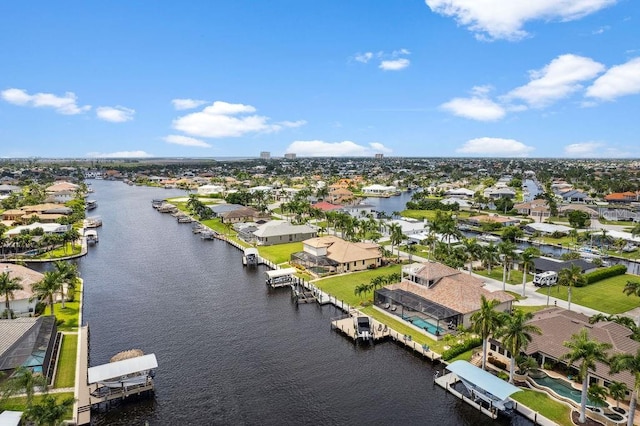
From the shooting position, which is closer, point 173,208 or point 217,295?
point 217,295

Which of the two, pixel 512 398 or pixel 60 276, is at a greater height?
pixel 60 276

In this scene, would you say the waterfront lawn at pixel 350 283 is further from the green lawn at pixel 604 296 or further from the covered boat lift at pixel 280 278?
the green lawn at pixel 604 296

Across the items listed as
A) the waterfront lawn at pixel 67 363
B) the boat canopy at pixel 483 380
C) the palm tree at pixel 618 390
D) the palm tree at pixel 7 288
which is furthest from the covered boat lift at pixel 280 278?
the palm tree at pixel 618 390

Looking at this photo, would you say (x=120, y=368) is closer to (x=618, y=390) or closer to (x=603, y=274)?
(x=618, y=390)

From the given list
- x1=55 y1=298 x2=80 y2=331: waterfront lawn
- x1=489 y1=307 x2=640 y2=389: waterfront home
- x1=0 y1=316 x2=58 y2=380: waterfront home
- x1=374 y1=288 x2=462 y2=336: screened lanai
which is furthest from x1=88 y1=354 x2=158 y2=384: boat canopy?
x1=489 y1=307 x2=640 y2=389: waterfront home

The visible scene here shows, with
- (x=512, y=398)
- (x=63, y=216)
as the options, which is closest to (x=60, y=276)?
(x=512, y=398)

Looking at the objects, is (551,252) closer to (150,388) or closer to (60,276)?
(150,388)
